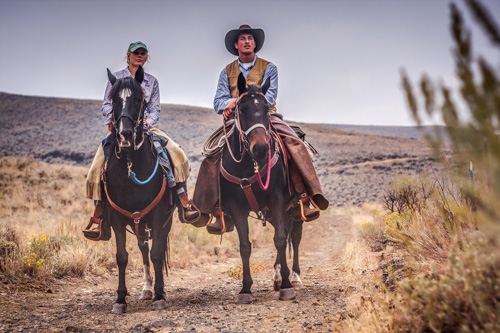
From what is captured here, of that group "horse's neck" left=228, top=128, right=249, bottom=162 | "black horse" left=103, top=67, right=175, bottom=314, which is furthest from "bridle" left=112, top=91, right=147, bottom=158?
"horse's neck" left=228, top=128, right=249, bottom=162

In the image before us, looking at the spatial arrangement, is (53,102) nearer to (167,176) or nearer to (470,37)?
(167,176)

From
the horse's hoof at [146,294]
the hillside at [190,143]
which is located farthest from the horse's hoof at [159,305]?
the hillside at [190,143]

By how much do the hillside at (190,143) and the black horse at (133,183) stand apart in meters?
23.9

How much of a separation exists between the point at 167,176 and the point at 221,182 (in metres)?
0.82

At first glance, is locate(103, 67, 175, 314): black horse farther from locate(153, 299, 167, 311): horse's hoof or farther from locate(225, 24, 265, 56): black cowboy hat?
locate(225, 24, 265, 56): black cowboy hat

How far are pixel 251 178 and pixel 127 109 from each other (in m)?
1.91

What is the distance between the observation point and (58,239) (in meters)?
8.86

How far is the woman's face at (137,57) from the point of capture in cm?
684

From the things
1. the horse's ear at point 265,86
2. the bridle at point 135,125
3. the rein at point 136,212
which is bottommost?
the rein at point 136,212

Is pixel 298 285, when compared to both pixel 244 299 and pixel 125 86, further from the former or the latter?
pixel 125 86

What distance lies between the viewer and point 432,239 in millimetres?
4320

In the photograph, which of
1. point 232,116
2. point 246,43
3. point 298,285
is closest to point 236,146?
point 232,116

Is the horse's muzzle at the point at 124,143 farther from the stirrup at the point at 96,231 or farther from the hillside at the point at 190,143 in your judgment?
the hillside at the point at 190,143

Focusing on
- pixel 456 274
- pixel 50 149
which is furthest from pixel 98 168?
pixel 50 149
